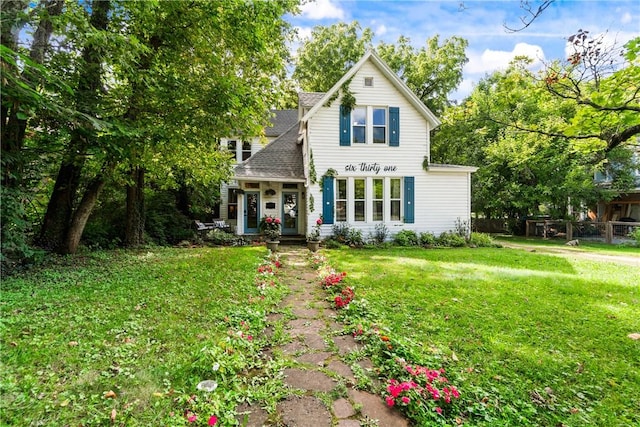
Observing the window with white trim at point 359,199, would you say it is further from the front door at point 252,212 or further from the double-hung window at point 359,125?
the front door at point 252,212

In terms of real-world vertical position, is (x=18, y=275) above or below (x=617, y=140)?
below

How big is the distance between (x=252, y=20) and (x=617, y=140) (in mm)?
7493

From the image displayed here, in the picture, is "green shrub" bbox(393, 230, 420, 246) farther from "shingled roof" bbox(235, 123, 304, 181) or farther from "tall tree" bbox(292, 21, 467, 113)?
"tall tree" bbox(292, 21, 467, 113)

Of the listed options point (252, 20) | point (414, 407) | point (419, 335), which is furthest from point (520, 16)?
point (252, 20)

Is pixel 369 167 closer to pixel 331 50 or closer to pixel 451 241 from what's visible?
pixel 451 241

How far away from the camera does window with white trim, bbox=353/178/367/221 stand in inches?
542

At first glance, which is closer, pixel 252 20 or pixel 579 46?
pixel 579 46

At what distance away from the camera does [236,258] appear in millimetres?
9086

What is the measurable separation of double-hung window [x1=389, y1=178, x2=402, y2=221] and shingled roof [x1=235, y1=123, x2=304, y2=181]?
409 cm

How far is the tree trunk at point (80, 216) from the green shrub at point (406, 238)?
1073 cm

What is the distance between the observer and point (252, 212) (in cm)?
1493

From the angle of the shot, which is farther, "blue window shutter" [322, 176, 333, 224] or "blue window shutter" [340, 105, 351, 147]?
"blue window shutter" [340, 105, 351, 147]

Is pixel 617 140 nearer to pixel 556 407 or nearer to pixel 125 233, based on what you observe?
pixel 556 407

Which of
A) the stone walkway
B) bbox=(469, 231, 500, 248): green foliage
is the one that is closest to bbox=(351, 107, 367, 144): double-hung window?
bbox=(469, 231, 500, 248): green foliage
